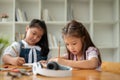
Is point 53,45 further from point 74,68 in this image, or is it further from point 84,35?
point 74,68

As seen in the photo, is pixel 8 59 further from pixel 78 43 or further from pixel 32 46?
pixel 78 43

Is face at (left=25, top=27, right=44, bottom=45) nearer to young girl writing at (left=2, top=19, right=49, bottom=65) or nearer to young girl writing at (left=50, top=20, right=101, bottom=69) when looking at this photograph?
young girl writing at (left=2, top=19, right=49, bottom=65)

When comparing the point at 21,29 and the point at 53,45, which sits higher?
the point at 21,29

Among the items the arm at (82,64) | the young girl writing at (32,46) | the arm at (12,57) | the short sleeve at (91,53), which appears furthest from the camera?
the young girl writing at (32,46)

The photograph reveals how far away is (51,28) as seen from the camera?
10.9 feet

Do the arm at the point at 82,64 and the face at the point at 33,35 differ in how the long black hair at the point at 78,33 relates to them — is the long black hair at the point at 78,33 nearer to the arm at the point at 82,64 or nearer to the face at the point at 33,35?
the arm at the point at 82,64

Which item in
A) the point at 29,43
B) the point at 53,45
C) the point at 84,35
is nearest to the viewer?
the point at 84,35

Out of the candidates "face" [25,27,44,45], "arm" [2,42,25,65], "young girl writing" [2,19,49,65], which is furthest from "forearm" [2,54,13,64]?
"face" [25,27,44,45]

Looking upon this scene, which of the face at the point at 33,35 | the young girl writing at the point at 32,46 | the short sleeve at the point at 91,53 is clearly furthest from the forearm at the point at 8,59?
the short sleeve at the point at 91,53

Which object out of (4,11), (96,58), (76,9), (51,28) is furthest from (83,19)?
(96,58)

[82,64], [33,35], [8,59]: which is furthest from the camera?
A: [33,35]

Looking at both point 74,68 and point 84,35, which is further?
point 84,35

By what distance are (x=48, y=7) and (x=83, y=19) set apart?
1.88 ft

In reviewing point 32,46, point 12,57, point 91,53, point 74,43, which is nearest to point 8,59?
point 12,57
